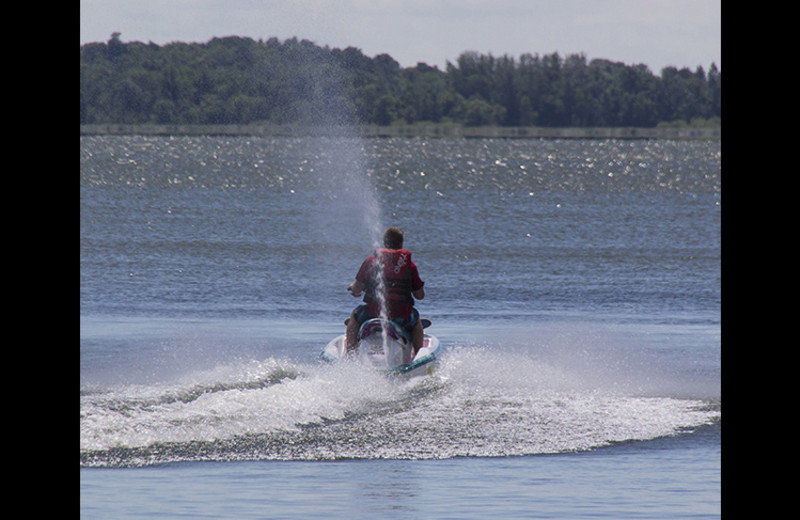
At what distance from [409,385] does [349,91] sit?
102653mm

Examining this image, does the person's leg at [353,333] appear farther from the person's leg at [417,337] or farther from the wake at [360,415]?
the person's leg at [417,337]

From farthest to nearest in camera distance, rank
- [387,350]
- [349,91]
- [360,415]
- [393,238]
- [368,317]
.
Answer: [349,91]
[368,317]
[393,238]
[387,350]
[360,415]

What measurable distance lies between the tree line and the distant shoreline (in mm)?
1520

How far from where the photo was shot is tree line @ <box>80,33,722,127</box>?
275ft

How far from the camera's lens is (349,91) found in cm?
11150

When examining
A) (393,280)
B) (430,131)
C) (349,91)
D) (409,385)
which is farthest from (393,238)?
(430,131)

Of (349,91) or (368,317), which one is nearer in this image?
(368,317)

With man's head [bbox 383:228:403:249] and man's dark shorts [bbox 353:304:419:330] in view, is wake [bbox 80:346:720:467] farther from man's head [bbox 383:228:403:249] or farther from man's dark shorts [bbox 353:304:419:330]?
man's head [bbox 383:228:403:249]

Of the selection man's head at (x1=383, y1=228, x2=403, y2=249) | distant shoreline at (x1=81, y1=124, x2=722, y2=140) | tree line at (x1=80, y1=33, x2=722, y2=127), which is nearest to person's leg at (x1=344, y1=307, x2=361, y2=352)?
man's head at (x1=383, y1=228, x2=403, y2=249)

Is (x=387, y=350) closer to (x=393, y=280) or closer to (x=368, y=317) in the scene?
(x=368, y=317)

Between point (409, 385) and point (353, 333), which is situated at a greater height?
point (353, 333)
